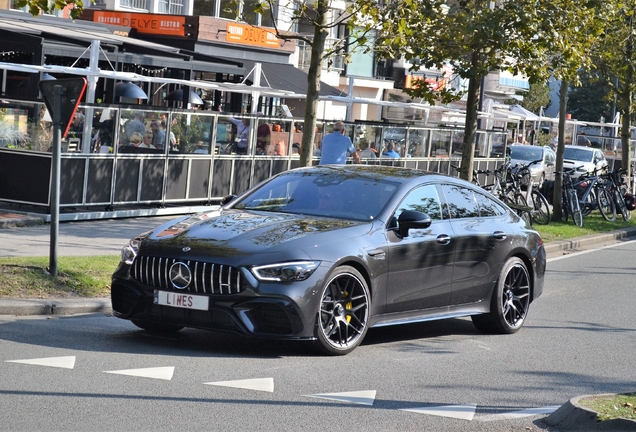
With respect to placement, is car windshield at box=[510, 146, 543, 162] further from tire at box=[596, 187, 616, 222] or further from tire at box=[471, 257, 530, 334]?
tire at box=[471, 257, 530, 334]

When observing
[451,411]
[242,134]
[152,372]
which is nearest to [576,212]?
[242,134]

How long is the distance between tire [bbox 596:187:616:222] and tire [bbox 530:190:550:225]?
9.77 feet

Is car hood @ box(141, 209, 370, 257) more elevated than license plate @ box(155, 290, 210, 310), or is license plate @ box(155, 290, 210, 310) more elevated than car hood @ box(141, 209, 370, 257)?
car hood @ box(141, 209, 370, 257)

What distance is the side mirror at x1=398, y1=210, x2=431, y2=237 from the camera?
907cm

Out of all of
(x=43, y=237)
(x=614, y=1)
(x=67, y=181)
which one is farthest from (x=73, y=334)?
(x=614, y=1)

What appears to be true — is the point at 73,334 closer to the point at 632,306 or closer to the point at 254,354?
the point at 254,354

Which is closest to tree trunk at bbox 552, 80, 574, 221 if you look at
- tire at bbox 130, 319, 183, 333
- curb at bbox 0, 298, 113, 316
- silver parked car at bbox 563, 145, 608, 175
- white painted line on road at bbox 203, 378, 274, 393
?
curb at bbox 0, 298, 113, 316

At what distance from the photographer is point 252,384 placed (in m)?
7.32

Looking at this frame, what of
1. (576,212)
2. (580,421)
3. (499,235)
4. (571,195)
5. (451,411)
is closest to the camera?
(580,421)

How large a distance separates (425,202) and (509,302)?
1.62 metres

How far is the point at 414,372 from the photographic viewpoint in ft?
27.1

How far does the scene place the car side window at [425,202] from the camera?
9482 millimetres

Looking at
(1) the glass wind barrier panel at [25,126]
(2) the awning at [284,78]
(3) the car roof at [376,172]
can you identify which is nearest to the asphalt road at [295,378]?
(3) the car roof at [376,172]

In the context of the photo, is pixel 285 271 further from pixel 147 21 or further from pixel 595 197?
pixel 147 21
